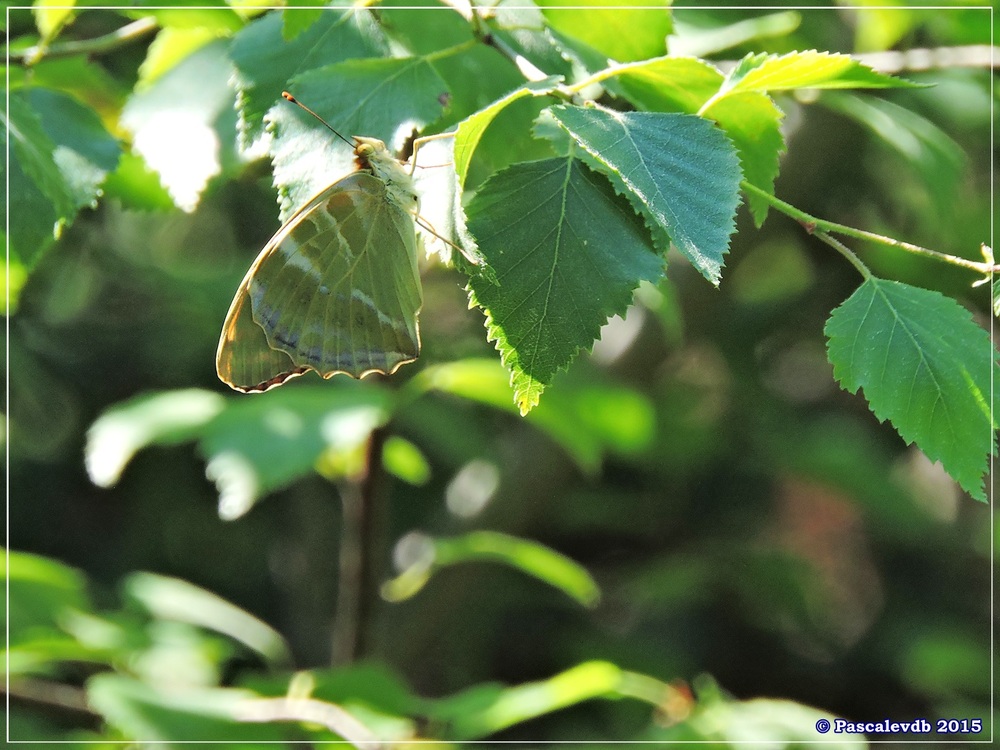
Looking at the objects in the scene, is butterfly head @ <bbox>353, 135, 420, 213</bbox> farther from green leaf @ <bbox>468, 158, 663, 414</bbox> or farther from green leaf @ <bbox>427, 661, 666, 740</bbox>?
green leaf @ <bbox>427, 661, 666, 740</bbox>

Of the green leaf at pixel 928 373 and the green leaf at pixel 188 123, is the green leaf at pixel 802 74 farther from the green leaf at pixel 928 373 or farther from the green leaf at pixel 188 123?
the green leaf at pixel 188 123

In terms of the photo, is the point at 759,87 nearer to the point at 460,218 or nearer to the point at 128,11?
the point at 460,218

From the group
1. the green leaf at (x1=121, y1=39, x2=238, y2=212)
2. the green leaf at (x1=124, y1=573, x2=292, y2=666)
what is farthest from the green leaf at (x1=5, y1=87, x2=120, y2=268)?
the green leaf at (x1=124, y1=573, x2=292, y2=666)

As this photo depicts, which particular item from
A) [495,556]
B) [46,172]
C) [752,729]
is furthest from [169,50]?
[752,729]

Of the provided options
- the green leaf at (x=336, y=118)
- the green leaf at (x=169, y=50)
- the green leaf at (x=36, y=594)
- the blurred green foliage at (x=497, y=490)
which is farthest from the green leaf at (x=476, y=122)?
the green leaf at (x=36, y=594)

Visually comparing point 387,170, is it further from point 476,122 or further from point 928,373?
point 928,373

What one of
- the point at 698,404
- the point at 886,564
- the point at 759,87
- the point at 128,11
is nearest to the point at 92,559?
the point at 698,404
